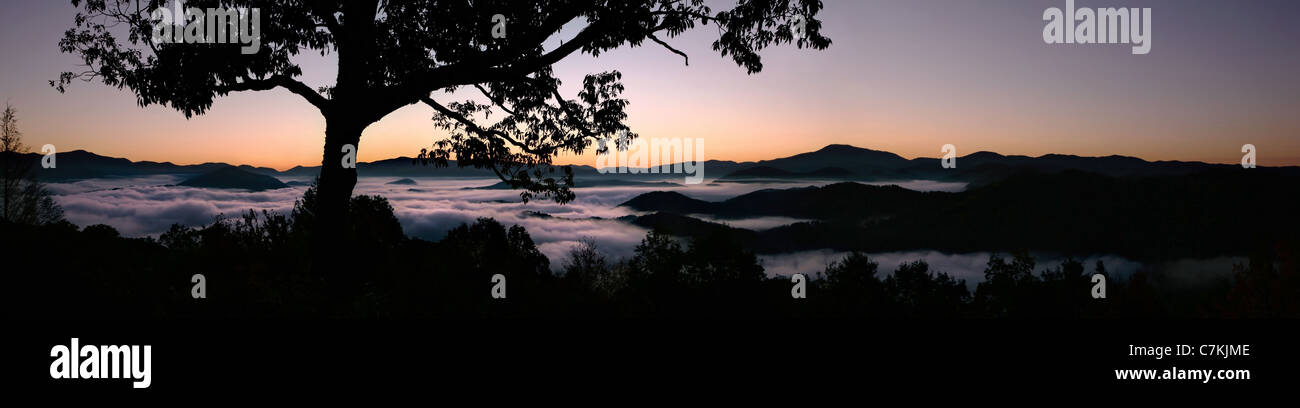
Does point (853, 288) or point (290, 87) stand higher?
point (290, 87)

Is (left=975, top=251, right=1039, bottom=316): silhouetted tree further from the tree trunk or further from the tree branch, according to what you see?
the tree branch

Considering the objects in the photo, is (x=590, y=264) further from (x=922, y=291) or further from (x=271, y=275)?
(x=271, y=275)

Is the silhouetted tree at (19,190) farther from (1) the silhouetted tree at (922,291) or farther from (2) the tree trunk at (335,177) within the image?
(1) the silhouetted tree at (922,291)

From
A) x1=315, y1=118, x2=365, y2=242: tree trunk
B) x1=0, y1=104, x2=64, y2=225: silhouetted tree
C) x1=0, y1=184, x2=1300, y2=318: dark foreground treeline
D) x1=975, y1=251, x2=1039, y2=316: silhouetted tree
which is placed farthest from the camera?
x1=975, y1=251, x2=1039, y2=316: silhouetted tree

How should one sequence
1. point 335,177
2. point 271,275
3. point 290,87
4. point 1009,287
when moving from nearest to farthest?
1. point 271,275
2. point 335,177
3. point 290,87
4. point 1009,287

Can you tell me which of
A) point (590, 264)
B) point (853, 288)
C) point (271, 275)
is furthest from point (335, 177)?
point (853, 288)

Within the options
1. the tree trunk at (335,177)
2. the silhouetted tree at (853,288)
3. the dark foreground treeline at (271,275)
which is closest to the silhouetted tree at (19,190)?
the dark foreground treeline at (271,275)

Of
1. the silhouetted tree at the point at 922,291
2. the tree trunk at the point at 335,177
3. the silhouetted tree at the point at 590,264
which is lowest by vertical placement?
the silhouetted tree at the point at 922,291

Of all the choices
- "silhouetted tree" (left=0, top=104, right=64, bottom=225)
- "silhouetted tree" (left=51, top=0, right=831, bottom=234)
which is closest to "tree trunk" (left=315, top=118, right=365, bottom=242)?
"silhouetted tree" (left=51, top=0, right=831, bottom=234)
